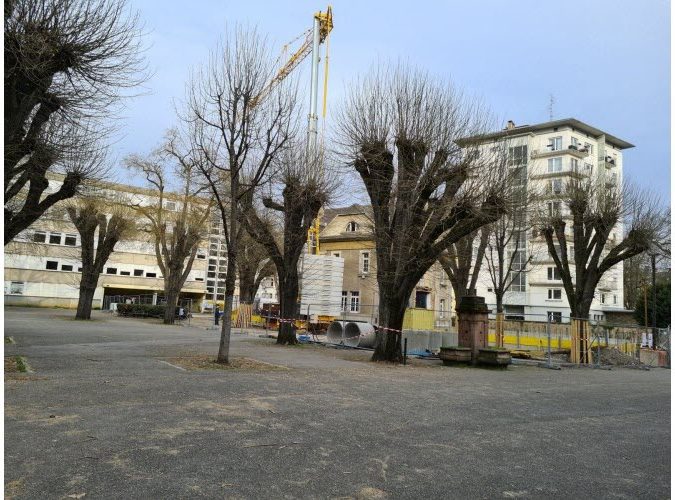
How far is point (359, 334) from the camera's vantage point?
2339 centimetres

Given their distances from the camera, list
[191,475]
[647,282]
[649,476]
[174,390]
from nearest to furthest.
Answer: [191,475]
[649,476]
[174,390]
[647,282]

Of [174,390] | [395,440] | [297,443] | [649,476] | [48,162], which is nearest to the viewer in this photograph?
[649,476]

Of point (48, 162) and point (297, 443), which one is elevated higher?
point (48, 162)

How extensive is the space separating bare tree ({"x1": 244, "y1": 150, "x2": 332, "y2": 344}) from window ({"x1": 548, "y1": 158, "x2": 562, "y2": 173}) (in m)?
53.4

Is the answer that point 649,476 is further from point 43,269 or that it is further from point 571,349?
point 43,269

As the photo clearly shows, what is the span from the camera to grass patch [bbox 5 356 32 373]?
34.0 ft

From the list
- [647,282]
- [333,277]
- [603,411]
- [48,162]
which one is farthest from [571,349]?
[647,282]

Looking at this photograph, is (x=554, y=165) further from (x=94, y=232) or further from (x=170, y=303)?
(x=94, y=232)

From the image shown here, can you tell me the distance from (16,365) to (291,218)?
12.5 meters

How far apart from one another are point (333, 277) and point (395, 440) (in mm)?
20747

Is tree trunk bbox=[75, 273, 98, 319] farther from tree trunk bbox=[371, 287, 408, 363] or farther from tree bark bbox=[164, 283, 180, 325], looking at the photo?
tree trunk bbox=[371, 287, 408, 363]

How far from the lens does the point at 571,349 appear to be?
22.0 m

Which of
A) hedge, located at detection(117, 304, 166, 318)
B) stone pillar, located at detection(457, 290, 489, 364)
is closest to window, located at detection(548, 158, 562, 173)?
hedge, located at detection(117, 304, 166, 318)

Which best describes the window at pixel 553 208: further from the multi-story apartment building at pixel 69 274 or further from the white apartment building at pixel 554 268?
the white apartment building at pixel 554 268
